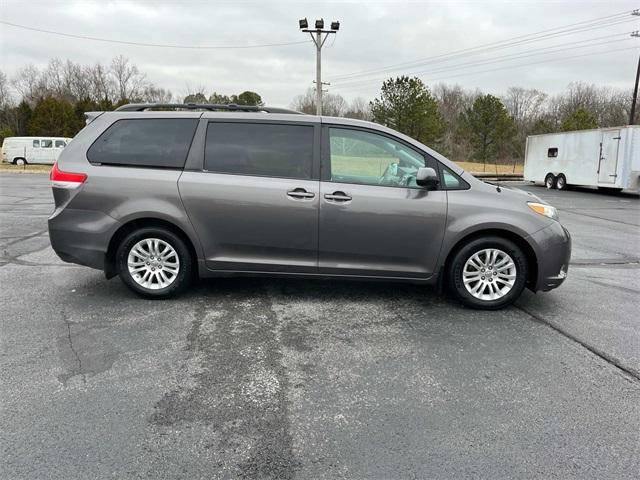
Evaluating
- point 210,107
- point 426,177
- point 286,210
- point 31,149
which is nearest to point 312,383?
point 286,210

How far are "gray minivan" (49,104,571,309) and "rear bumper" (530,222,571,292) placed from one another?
0.04ft

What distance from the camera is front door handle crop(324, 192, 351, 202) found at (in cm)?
468

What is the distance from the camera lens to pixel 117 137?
4938 mm

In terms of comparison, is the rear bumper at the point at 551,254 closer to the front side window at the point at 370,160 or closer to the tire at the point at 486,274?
the tire at the point at 486,274

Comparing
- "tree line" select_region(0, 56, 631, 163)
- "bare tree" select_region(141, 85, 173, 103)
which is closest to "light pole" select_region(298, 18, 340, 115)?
"tree line" select_region(0, 56, 631, 163)

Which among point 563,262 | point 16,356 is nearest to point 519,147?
point 563,262

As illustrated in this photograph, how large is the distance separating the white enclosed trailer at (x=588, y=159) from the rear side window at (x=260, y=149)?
19035 millimetres

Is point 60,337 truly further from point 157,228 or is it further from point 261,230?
point 261,230

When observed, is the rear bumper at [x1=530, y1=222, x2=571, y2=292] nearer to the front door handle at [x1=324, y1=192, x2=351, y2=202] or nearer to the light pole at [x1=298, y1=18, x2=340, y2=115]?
the front door handle at [x1=324, y1=192, x2=351, y2=202]

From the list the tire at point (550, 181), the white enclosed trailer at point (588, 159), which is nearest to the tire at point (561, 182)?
the white enclosed trailer at point (588, 159)

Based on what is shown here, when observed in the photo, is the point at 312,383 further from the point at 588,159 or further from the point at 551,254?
the point at 588,159

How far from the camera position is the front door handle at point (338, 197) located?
4.68 m

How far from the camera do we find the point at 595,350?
400 centimetres

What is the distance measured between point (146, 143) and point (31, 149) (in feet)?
105
